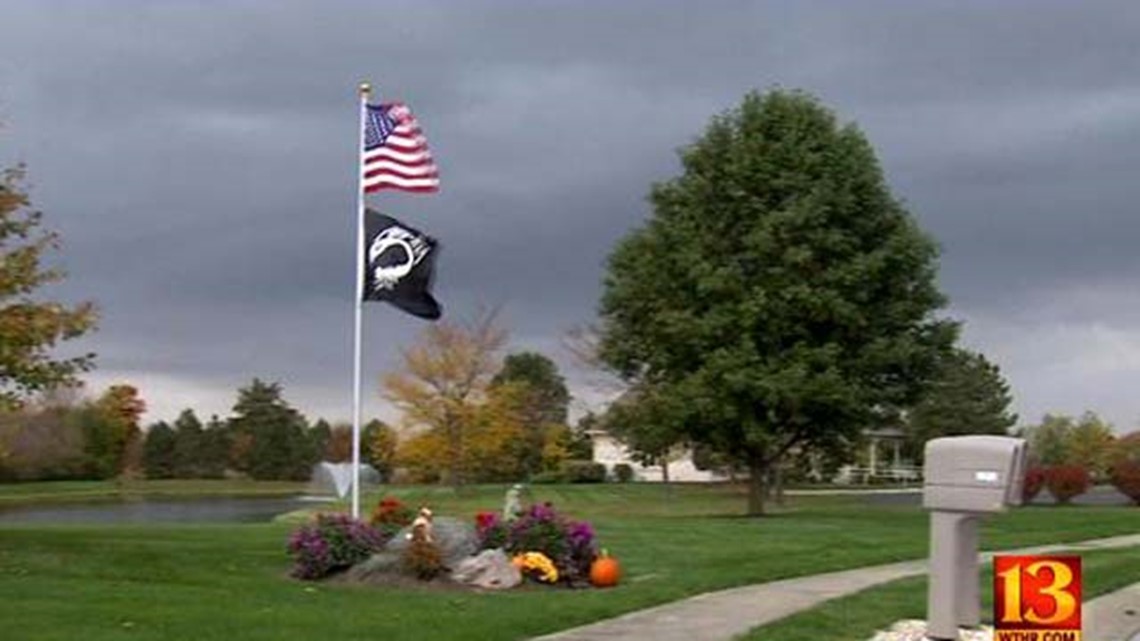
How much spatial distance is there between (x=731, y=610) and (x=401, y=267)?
318 inches

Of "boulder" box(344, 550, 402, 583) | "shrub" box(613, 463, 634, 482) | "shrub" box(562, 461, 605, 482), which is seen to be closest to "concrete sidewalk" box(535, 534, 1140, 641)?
"boulder" box(344, 550, 402, 583)

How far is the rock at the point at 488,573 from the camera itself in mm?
17739

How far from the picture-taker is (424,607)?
15430 mm

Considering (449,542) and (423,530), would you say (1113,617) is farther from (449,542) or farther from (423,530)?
(423,530)

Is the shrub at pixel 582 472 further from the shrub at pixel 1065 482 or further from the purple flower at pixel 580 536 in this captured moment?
the purple flower at pixel 580 536

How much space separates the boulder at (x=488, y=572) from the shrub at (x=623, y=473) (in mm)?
75909

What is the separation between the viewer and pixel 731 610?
52.4 feet

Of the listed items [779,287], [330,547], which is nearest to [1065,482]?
[779,287]

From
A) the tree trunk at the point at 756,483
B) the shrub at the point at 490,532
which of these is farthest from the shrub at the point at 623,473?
the shrub at the point at 490,532

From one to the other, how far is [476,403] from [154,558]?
4936cm

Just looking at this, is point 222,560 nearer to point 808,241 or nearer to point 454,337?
point 808,241

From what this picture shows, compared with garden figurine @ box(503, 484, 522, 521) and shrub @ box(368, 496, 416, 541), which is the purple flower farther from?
shrub @ box(368, 496, 416, 541)

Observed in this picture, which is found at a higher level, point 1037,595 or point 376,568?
point 1037,595

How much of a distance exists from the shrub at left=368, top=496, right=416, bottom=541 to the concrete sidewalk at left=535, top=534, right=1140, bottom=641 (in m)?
4.39
